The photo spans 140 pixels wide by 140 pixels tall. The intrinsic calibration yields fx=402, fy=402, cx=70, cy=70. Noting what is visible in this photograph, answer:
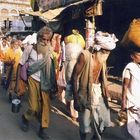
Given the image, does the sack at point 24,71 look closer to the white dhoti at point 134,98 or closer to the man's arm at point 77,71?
the man's arm at point 77,71

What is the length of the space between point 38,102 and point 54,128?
3.05 ft

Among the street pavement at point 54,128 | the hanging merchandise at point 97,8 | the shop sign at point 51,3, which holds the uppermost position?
the shop sign at point 51,3

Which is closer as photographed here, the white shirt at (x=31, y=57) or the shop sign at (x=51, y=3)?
the white shirt at (x=31, y=57)

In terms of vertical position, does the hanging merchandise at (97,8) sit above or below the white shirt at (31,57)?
above

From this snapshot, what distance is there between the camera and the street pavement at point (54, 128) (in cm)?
721

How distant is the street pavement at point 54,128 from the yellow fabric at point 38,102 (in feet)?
1.39

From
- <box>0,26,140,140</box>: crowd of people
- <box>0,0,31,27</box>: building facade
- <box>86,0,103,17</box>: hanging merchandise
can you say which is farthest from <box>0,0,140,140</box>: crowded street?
<box>0,0,31,27</box>: building facade

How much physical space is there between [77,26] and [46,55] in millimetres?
9191

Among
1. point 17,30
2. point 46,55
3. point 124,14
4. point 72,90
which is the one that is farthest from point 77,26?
point 17,30

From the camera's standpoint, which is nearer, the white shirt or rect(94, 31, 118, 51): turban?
rect(94, 31, 118, 51): turban

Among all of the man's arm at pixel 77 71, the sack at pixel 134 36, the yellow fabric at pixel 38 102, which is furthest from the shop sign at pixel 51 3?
the sack at pixel 134 36

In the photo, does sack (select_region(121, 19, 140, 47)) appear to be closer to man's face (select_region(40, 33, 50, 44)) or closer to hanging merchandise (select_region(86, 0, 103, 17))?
man's face (select_region(40, 33, 50, 44))

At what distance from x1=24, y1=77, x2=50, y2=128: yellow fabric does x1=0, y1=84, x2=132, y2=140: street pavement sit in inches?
16.6

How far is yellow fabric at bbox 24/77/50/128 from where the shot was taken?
23.2ft
